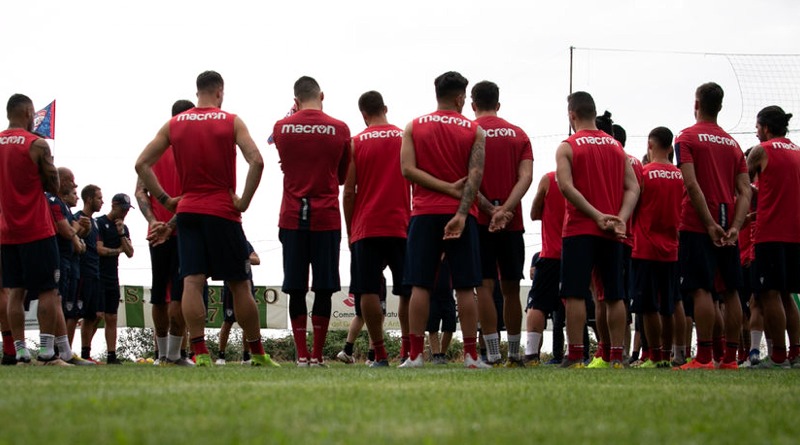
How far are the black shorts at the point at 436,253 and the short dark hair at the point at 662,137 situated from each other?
288cm

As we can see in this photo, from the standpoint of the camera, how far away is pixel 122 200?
13805mm

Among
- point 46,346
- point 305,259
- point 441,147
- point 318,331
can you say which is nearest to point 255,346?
point 318,331

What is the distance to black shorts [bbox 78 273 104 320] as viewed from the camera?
43.8 feet

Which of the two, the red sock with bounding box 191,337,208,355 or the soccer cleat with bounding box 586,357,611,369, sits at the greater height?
the red sock with bounding box 191,337,208,355

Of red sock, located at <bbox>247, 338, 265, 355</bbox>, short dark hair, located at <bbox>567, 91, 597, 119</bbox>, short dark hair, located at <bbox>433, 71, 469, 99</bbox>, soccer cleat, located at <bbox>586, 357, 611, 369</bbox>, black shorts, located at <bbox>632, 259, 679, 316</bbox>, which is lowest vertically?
soccer cleat, located at <bbox>586, 357, 611, 369</bbox>

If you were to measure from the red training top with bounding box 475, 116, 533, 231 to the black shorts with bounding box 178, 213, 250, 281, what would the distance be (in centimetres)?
224

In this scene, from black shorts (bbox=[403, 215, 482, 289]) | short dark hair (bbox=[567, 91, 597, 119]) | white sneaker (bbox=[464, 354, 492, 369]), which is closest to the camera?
black shorts (bbox=[403, 215, 482, 289])

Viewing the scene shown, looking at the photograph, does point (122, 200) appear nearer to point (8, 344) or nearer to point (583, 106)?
point (8, 344)

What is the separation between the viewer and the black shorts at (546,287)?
10.7 meters

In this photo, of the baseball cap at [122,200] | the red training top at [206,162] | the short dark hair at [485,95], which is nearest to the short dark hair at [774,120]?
the short dark hair at [485,95]

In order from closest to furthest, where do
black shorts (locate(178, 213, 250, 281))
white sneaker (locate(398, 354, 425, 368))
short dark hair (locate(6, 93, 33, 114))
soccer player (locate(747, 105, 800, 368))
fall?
1. white sneaker (locate(398, 354, 425, 368))
2. black shorts (locate(178, 213, 250, 281))
3. soccer player (locate(747, 105, 800, 368))
4. short dark hair (locate(6, 93, 33, 114))

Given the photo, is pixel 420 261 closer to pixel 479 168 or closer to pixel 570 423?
pixel 479 168

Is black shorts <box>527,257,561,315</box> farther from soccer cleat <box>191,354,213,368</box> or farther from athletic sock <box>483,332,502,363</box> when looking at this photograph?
soccer cleat <box>191,354,213,368</box>

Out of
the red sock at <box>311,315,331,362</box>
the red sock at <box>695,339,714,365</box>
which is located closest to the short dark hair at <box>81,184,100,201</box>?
the red sock at <box>311,315,331,362</box>
